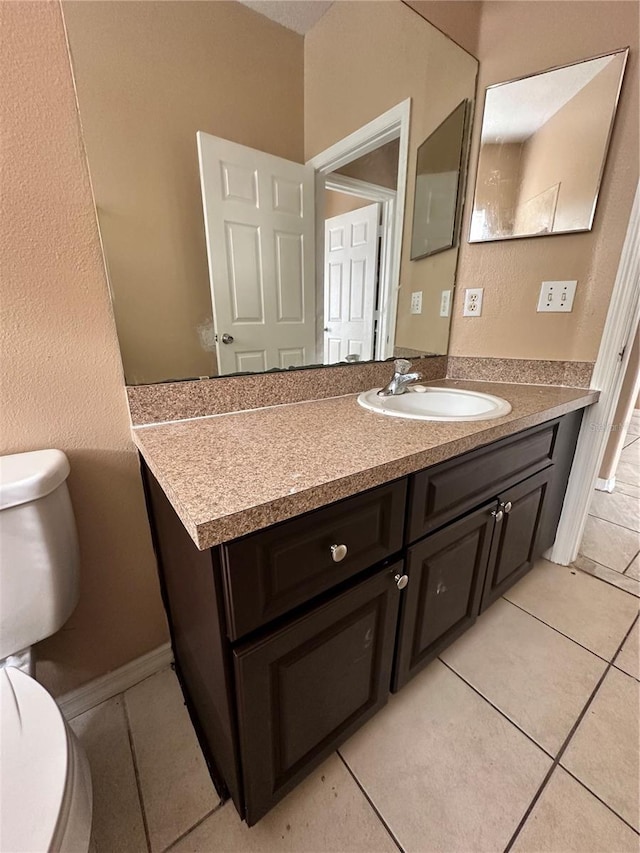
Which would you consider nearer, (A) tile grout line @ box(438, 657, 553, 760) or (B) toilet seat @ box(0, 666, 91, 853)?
(B) toilet seat @ box(0, 666, 91, 853)

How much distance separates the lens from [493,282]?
→ 1455 mm

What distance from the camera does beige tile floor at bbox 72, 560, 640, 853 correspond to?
0.78 metres

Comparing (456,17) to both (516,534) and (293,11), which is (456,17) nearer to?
(293,11)

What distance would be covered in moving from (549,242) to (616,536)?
1.51 metres

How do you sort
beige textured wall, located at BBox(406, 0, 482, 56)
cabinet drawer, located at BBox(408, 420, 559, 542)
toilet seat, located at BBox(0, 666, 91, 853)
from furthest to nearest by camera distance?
beige textured wall, located at BBox(406, 0, 482, 56), cabinet drawer, located at BBox(408, 420, 559, 542), toilet seat, located at BBox(0, 666, 91, 853)

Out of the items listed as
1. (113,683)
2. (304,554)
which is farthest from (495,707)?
(113,683)

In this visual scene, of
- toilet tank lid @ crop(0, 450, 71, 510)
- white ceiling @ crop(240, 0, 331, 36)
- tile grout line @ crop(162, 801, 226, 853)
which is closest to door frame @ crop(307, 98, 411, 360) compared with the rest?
white ceiling @ crop(240, 0, 331, 36)

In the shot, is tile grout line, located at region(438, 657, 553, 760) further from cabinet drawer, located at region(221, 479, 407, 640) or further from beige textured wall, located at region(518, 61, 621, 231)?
beige textured wall, located at region(518, 61, 621, 231)

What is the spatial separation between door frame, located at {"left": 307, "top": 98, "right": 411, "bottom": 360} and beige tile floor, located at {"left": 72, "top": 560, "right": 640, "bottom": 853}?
46.8 inches

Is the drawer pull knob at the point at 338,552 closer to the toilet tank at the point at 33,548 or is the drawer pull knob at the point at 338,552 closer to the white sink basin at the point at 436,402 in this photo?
the white sink basin at the point at 436,402

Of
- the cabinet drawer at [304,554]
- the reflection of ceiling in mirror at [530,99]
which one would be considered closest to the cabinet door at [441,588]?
the cabinet drawer at [304,554]

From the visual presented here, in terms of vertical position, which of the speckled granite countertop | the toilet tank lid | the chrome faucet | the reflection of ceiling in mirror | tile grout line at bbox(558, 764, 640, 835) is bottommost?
tile grout line at bbox(558, 764, 640, 835)

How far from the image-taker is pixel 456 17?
49.7 inches

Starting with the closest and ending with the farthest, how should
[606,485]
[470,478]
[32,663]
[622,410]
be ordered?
1. [32,663]
2. [470,478]
3. [622,410]
4. [606,485]
